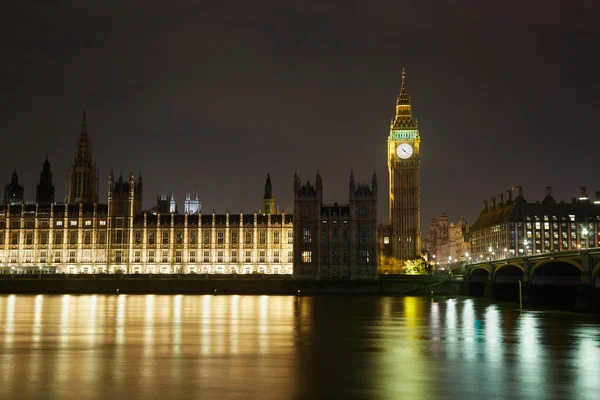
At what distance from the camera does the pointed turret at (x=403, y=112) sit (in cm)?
16775

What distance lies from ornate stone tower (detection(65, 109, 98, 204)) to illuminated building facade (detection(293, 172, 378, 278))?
5751 cm

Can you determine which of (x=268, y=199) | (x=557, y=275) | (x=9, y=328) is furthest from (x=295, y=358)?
(x=268, y=199)

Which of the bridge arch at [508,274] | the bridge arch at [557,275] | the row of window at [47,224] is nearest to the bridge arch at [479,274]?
the bridge arch at [508,274]

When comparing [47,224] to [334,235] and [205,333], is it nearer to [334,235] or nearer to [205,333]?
[334,235]

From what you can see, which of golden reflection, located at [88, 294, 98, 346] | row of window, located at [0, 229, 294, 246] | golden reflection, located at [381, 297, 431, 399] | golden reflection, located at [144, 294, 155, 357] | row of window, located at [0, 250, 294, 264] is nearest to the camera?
golden reflection, located at [381, 297, 431, 399]

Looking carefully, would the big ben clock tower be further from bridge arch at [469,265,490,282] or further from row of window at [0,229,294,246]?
bridge arch at [469,265,490,282]

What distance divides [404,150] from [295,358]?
13243cm

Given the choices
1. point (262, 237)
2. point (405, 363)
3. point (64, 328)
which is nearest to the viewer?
point (405, 363)

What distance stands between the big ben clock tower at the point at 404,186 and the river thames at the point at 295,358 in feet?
314

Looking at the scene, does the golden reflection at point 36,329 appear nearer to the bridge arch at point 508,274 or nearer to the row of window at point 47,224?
the bridge arch at point 508,274

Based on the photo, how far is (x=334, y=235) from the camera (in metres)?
128

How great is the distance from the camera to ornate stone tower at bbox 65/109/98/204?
162250 mm

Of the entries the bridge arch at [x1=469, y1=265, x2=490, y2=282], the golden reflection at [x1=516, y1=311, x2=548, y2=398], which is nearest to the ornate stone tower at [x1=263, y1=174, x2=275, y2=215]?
the bridge arch at [x1=469, y1=265, x2=490, y2=282]

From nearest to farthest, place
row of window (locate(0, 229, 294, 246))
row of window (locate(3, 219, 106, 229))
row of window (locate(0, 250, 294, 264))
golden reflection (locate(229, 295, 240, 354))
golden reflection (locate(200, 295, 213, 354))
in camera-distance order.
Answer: golden reflection (locate(200, 295, 213, 354)) < golden reflection (locate(229, 295, 240, 354)) < row of window (locate(0, 250, 294, 264)) < row of window (locate(0, 229, 294, 246)) < row of window (locate(3, 219, 106, 229))
